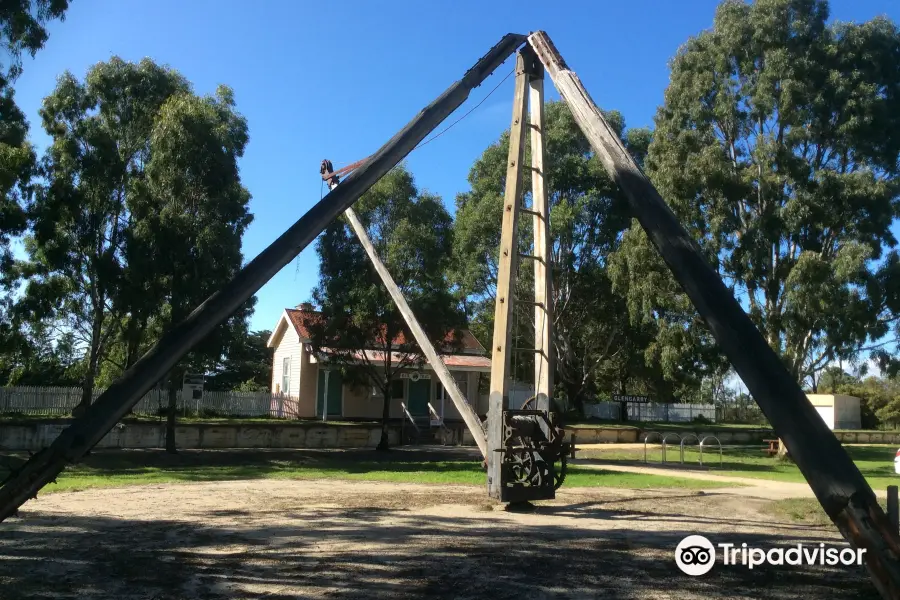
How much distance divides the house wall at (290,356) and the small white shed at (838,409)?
3408 cm

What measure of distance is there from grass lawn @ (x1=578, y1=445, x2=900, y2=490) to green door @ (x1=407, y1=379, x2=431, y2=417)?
8.68 metres

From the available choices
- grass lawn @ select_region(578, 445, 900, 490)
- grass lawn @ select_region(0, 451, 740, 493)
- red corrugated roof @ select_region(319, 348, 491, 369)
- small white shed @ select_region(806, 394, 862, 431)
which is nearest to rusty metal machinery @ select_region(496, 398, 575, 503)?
grass lawn @ select_region(0, 451, 740, 493)

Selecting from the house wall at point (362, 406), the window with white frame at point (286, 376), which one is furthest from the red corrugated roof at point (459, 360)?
the window with white frame at point (286, 376)

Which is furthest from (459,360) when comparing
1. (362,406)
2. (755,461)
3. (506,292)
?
(506,292)

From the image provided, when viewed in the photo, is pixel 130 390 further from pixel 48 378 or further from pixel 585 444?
pixel 48 378

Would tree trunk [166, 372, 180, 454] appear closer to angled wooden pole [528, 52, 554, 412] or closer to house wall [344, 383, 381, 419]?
house wall [344, 383, 381, 419]

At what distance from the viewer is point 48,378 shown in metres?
33.0

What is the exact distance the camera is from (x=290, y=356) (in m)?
35.1

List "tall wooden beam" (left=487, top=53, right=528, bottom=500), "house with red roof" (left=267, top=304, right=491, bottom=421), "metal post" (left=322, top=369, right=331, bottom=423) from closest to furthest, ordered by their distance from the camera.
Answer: "tall wooden beam" (left=487, top=53, right=528, bottom=500) < "metal post" (left=322, top=369, right=331, bottom=423) < "house with red roof" (left=267, top=304, right=491, bottom=421)

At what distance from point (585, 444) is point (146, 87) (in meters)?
22.2

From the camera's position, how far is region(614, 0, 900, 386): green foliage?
2355cm

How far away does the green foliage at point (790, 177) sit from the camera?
23.5 metres

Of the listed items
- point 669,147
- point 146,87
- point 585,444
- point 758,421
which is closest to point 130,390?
point 146,87

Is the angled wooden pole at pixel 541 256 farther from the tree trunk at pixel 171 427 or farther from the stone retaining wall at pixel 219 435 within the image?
the stone retaining wall at pixel 219 435
